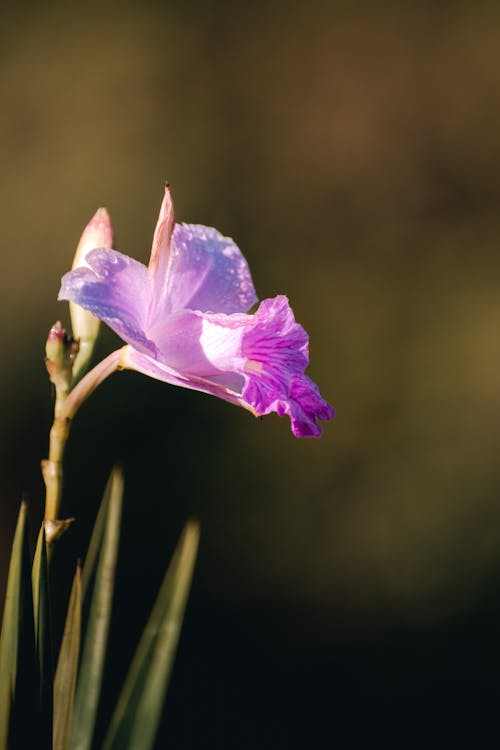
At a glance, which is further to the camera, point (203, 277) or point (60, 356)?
point (203, 277)

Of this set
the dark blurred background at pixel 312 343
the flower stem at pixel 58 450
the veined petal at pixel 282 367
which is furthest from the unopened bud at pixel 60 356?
the dark blurred background at pixel 312 343

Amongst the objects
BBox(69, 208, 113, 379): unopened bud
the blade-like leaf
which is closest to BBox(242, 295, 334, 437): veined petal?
BBox(69, 208, 113, 379): unopened bud

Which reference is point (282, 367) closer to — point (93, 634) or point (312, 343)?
point (93, 634)

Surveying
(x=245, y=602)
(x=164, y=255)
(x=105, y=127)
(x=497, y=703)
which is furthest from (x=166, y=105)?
(x=164, y=255)

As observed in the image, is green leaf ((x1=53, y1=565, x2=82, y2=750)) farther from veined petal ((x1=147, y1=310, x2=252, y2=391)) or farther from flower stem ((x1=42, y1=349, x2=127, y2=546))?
veined petal ((x1=147, y1=310, x2=252, y2=391))

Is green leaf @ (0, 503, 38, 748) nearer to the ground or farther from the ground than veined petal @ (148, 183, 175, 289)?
nearer to the ground

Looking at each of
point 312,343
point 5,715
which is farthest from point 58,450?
point 312,343

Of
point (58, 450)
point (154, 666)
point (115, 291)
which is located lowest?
point (154, 666)
